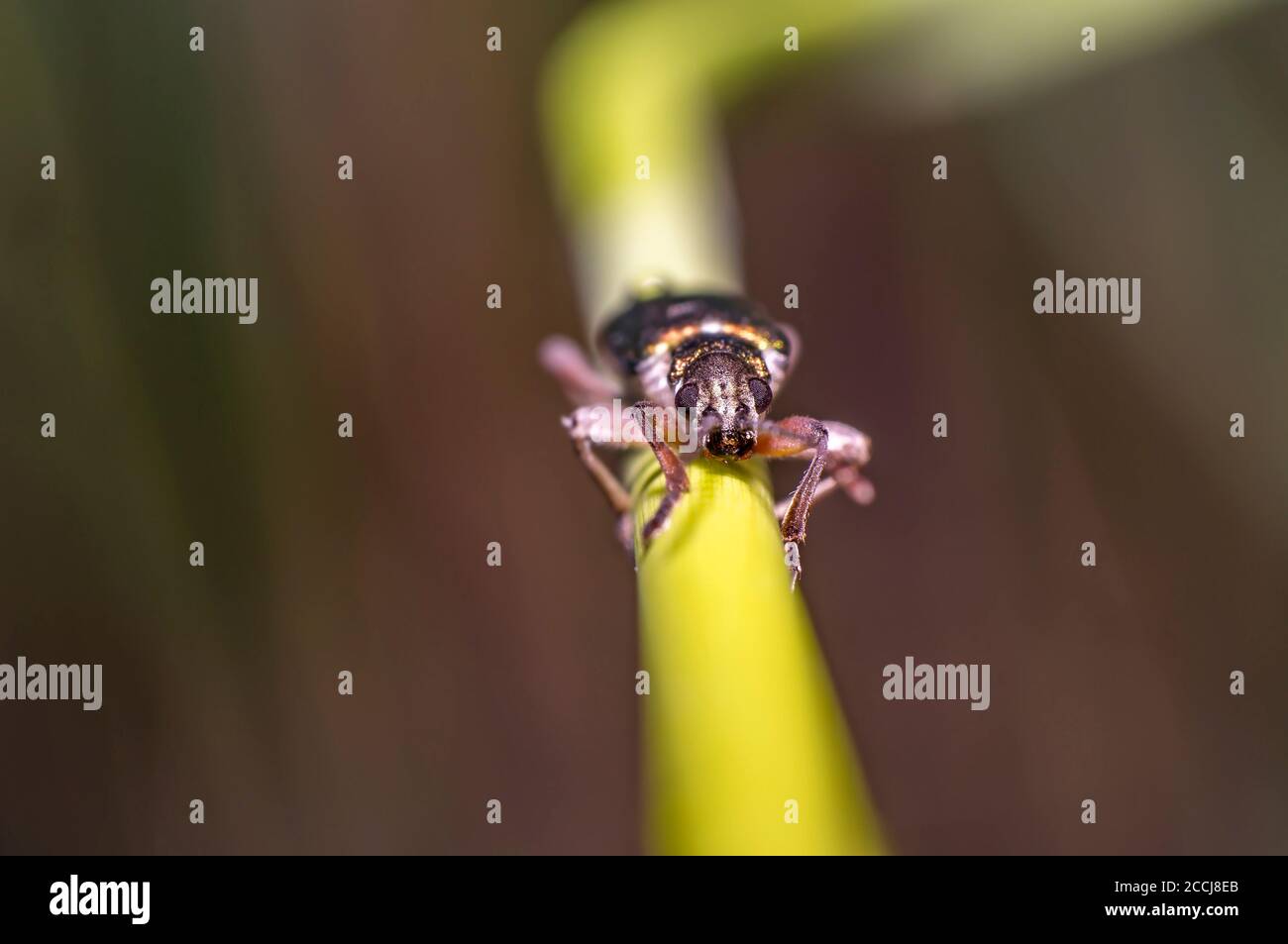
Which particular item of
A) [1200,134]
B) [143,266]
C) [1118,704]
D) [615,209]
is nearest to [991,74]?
[1200,134]

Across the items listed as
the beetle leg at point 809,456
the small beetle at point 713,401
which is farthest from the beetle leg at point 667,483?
the beetle leg at point 809,456

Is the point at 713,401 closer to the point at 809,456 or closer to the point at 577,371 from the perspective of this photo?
the point at 809,456

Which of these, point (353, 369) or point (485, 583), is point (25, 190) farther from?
point (485, 583)

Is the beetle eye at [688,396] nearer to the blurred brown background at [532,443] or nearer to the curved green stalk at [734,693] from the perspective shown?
the curved green stalk at [734,693]

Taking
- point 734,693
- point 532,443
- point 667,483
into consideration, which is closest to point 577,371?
point 532,443

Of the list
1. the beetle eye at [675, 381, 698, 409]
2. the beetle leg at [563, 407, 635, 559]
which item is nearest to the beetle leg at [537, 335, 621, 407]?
the beetle leg at [563, 407, 635, 559]

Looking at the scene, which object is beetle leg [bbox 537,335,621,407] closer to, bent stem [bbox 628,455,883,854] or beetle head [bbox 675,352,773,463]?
beetle head [bbox 675,352,773,463]
